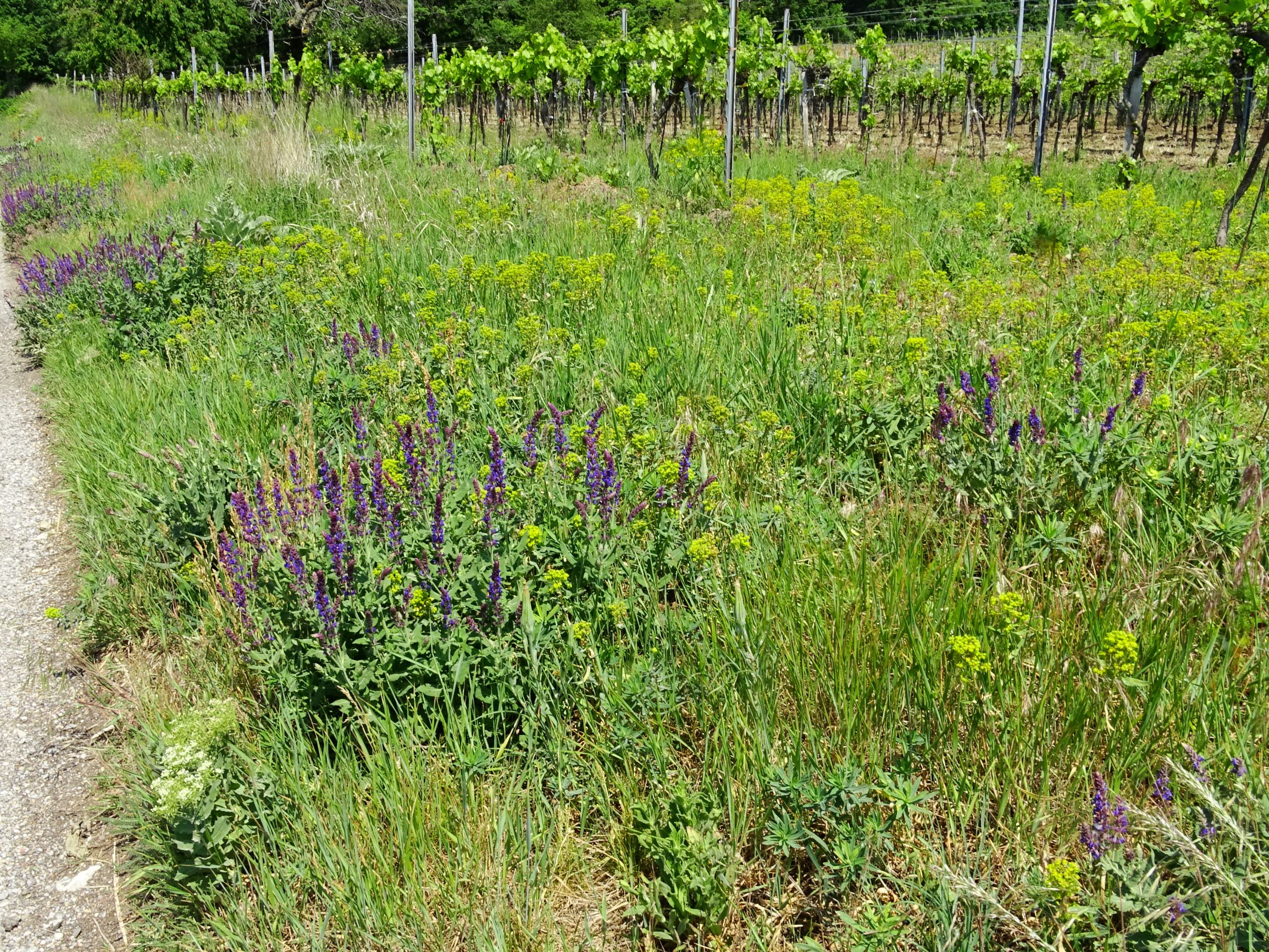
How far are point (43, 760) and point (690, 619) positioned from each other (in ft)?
7.19

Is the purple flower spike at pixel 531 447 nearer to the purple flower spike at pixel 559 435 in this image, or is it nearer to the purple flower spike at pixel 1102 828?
the purple flower spike at pixel 559 435

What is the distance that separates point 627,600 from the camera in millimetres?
2650

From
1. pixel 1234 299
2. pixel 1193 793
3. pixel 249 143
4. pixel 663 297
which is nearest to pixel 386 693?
pixel 1193 793

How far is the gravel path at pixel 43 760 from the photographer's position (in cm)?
235

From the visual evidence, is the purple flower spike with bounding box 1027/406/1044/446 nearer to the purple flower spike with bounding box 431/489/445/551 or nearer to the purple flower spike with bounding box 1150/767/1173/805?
the purple flower spike with bounding box 1150/767/1173/805

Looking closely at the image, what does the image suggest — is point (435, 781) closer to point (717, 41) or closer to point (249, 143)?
point (249, 143)

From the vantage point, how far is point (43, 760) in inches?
114

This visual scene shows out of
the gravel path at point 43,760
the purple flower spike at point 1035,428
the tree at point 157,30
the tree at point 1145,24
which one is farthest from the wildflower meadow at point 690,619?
the tree at point 157,30

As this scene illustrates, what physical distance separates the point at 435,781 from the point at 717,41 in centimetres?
1230

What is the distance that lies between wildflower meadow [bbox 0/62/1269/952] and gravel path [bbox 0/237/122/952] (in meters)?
0.12

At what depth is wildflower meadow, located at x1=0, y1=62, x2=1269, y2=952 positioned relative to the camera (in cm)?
200

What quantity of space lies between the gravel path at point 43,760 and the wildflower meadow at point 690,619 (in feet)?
0.39

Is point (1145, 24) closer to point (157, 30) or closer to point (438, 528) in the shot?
point (438, 528)

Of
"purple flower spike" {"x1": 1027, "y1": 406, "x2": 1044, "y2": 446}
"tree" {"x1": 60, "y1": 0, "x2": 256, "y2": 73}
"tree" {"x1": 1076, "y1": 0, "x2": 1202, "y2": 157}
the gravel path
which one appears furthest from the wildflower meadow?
"tree" {"x1": 60, "y1": 0, "x2": 256, "y2": 73}
